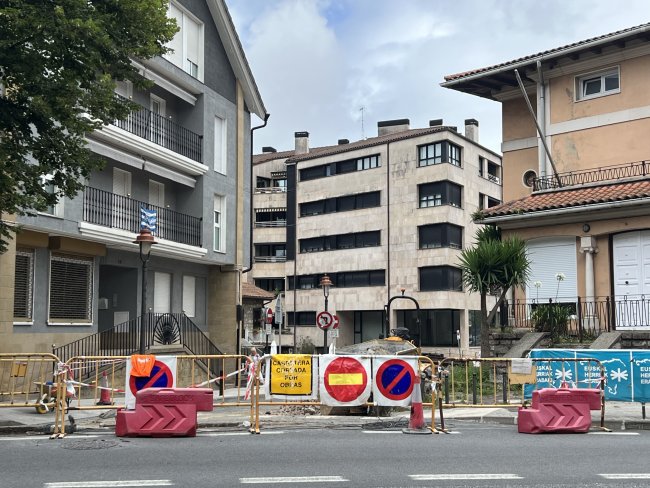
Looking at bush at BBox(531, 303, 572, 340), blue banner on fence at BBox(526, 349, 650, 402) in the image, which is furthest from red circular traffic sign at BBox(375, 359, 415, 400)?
bush at BBox(531, 303, 572, 340)

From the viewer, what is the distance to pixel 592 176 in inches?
1045

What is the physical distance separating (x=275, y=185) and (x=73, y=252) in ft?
150

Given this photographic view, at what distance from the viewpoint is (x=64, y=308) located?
2303cm

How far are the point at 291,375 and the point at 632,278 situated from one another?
13.1m

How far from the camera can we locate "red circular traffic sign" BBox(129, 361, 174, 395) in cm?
1313

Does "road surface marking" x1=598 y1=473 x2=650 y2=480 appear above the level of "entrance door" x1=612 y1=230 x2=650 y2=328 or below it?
below

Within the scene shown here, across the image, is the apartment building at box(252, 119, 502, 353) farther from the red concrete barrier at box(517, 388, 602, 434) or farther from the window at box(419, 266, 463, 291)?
the red concrete barrier at box(517, 388, 602, 434)

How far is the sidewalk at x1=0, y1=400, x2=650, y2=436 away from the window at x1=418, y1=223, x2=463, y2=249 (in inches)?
1502

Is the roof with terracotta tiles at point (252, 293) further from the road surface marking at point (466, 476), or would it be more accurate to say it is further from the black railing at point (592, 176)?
the road surface marking at point (466, 476)

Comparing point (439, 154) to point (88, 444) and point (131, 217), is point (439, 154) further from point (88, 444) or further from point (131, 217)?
point (88, 444)

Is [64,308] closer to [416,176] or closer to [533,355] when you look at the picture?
[533,355]

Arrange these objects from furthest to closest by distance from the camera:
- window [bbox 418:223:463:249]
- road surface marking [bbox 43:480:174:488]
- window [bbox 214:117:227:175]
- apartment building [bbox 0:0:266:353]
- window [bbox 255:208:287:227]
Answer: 1. window [bbox 255:208:287:227]
2. window [bbox 418:223:463:249]
3. window [bbox 214:117:227:175]
4. apartment building [bbox 0:0:266:353]
5. road surface marking [bbox 43:480:174:488]

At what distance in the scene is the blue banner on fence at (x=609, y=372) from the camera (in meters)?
14.9

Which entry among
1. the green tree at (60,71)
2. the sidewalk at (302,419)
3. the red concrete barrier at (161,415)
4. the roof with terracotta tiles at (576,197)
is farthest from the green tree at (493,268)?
the red concrete barrier at (161,415)
